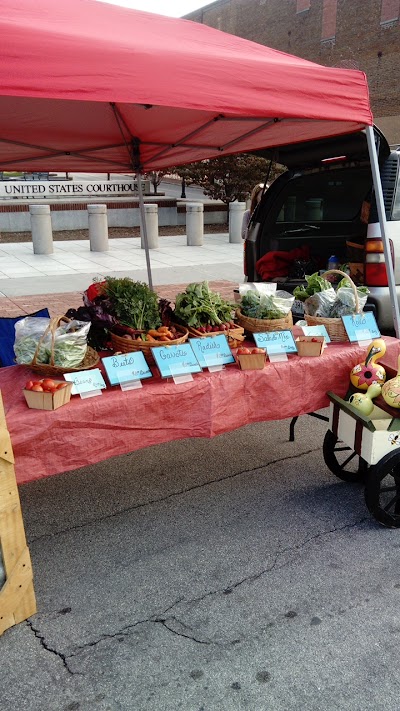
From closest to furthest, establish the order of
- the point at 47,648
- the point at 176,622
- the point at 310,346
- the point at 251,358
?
1. the point at 47,648
2. the point at 176,622
3. the point at 251,358
4. the point at 310,346

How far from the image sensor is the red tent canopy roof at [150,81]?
232 centimetres

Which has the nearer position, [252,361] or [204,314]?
[252,361]

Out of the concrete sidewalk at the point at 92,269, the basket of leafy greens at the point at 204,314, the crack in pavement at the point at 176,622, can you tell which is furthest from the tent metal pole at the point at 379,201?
the concrete sidewalk at the point at 92,269

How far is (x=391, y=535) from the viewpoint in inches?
122

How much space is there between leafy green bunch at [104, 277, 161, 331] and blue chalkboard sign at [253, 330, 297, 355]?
0.57m

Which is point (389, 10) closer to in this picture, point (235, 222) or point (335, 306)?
point (235, 222)

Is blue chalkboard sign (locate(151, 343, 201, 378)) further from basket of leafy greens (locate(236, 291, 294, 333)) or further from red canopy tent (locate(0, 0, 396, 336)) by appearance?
red canopy tent (locate(0, 0, 396, 336))

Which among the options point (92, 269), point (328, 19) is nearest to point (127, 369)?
point (92, 269)

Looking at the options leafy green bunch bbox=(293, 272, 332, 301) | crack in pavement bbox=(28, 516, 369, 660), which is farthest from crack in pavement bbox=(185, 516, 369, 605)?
leafy green bunch bbox=(293, 272, 332, 301)

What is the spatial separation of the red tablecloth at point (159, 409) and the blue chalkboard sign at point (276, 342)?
0.07 meters

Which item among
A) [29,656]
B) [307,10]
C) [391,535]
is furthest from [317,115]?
[307,10]

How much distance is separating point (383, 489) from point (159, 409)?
1286 mm

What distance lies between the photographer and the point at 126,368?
2771 millimetres

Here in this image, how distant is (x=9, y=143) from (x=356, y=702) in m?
4.48
